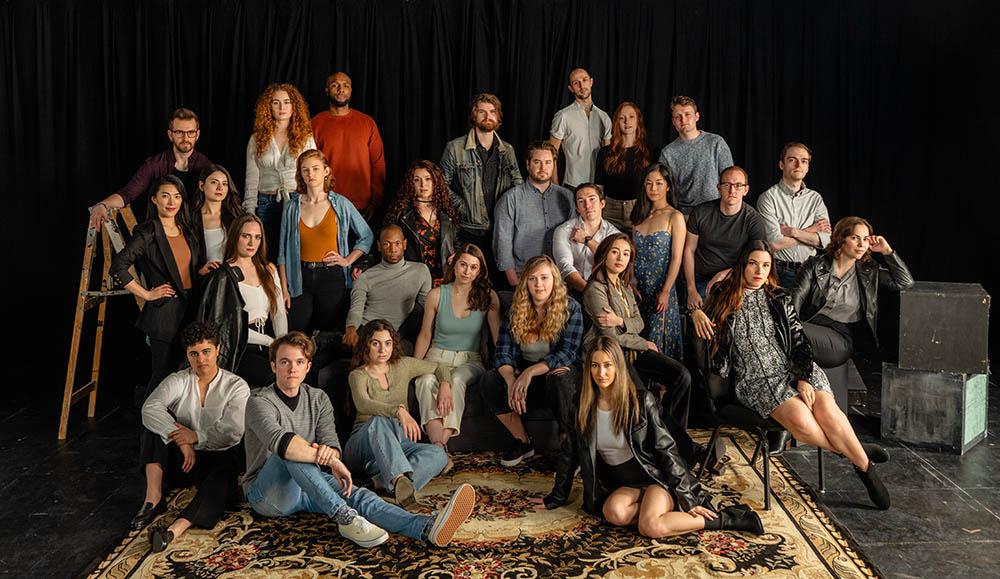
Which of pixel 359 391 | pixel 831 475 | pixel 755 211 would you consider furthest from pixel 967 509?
pixel 359 391

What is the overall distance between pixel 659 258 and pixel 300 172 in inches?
82.0

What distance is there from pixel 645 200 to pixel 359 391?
2019 millimetres

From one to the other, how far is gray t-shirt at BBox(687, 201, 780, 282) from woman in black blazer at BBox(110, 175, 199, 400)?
276 centimetres

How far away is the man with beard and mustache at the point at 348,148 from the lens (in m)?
6.29

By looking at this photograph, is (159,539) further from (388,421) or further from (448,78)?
(448,78)

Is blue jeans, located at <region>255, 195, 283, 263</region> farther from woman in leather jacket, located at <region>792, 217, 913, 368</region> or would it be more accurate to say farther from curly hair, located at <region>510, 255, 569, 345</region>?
woman in leather jacket, located at <region>792, 217, 913, 368</region>

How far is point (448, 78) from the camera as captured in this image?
7.32 metres

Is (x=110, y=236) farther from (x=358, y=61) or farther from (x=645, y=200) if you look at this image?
(x=645, y=200)

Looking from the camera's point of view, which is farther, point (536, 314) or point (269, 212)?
point (269, 212)

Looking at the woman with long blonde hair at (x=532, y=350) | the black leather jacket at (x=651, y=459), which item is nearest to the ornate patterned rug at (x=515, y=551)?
the black leather jacket at (x=651, y=459)

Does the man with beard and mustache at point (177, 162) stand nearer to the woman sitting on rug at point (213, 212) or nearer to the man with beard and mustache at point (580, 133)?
the woman sitting on rug at point (213, 212)

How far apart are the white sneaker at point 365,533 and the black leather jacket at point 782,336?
1748 millimetres

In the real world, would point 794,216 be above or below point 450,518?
above

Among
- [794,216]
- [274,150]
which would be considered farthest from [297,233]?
[794,216]
